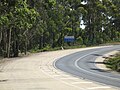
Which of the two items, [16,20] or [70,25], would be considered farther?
[70,25]

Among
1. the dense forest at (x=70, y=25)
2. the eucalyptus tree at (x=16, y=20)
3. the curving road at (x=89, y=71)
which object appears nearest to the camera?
the curving road at (x=89, y=71)

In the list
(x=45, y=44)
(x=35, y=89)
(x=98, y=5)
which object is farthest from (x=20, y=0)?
(x=98, y=5)

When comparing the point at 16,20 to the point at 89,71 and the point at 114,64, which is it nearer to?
the point at 114,64

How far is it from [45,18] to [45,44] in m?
14.7

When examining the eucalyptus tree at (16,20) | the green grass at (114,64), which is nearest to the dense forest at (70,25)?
the eucalyptus tree at (16,20)

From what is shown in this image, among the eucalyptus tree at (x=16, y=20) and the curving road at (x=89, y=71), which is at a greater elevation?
the eucalyptus tree at (x=16, y=20)

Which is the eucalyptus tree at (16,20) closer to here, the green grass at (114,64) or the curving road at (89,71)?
the curving road at (89,71)

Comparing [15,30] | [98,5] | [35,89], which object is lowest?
[35,89]

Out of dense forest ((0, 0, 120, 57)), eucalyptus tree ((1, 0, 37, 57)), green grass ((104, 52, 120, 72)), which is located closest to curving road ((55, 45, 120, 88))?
green grass ((104, 52, 120, 72))

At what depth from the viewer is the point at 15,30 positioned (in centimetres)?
6644

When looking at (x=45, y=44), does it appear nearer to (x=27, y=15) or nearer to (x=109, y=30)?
(x=109, y=30)

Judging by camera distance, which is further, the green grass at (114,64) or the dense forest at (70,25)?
the dense forest at (70,25)

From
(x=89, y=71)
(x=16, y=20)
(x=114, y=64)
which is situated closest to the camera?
(x=89, y=71)

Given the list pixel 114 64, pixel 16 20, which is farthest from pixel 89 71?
pixel 16 20
